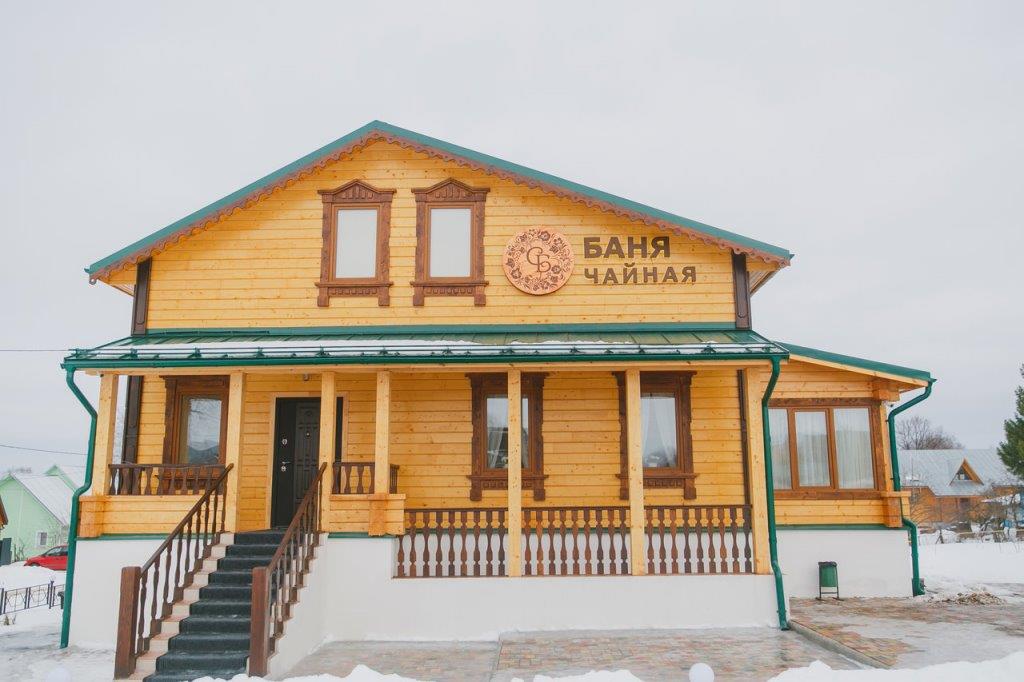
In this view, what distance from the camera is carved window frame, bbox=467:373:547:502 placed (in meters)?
13.0

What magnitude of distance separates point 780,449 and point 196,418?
10.9m

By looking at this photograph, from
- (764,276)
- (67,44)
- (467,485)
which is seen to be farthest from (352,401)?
(67,44)

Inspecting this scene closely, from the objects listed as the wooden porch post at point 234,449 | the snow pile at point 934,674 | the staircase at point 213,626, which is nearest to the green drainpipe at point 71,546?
the wooden porch post at point 234,449

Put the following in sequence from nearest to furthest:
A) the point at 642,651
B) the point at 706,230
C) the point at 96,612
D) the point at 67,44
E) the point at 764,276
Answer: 1. the point at 642,651
2. the point at 96,612
3. the point at 706,230
4. the point at 764,276
5. the point at 67,44

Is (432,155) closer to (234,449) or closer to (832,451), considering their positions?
(234,449)

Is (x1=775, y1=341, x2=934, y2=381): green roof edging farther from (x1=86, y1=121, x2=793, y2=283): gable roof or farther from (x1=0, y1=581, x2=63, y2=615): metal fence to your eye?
(x1=0, y1=581, x2=63, y2=615): metal fence

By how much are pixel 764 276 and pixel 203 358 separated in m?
9.67

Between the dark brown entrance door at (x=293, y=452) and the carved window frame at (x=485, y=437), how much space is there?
245cm

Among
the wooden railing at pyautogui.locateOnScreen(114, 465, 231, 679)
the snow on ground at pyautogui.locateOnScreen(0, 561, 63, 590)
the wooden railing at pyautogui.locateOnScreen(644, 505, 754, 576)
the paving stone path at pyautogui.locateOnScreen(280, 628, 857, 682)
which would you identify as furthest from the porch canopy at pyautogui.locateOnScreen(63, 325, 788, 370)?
the snow on ground at pyautogui.locateOnScreen(0, 561, 63, 590)

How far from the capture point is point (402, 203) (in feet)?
45.4

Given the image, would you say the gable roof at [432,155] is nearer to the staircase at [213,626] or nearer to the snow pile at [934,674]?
the staircase at [213,626]

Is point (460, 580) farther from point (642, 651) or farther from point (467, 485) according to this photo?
point (642, 651)

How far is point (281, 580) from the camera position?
9633 mm

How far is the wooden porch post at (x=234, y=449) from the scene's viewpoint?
11.5 meters
